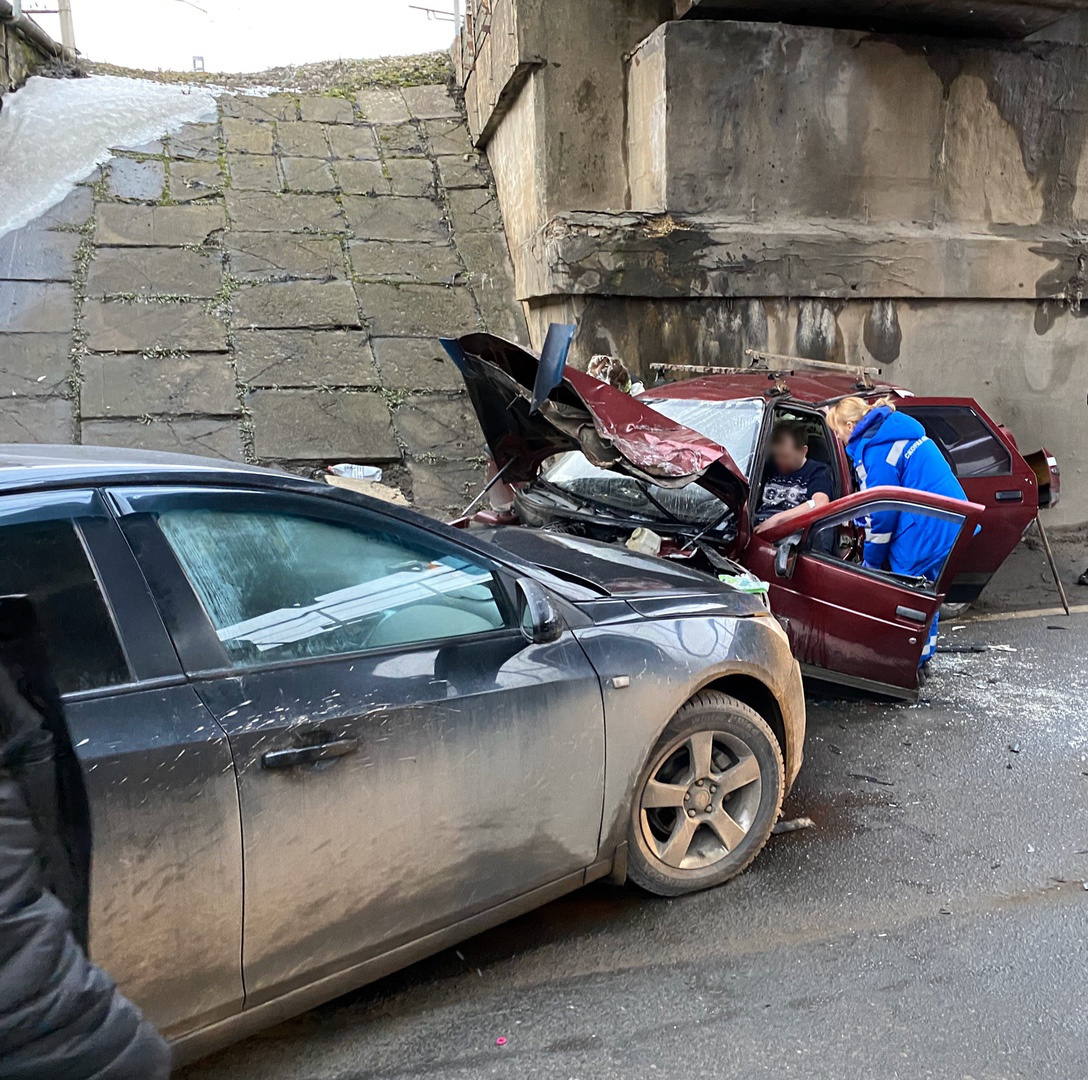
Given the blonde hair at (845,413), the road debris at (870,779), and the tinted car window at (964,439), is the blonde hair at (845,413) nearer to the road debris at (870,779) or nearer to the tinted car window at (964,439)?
the tinted car window at (964,439)

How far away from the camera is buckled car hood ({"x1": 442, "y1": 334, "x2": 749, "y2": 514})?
4.08 metres

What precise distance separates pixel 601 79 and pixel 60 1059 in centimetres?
881

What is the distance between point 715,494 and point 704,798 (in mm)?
1760

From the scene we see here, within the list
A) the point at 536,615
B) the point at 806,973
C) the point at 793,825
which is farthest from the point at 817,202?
the point at 806,973

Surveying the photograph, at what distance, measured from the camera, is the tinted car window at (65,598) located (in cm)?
194

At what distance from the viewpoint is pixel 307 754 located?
7.29ft

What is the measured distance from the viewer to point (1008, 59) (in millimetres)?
8609

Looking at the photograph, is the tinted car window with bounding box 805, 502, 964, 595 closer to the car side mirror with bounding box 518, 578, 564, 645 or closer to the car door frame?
the car side mirror with bounding box 518, 578, 564, 645

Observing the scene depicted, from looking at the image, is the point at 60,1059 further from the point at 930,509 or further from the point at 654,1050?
the point at 930,509

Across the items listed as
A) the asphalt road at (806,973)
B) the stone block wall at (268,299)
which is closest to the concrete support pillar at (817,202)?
the stone block wall at (268,299)

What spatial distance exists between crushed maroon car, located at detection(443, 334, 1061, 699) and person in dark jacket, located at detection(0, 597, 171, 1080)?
2162 millimetres

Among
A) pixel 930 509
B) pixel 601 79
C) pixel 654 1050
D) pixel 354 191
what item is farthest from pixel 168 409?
pixel 654 1050

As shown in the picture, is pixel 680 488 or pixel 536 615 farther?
pixel 680 488

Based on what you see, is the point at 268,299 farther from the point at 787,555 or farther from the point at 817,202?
the point at 787,555
